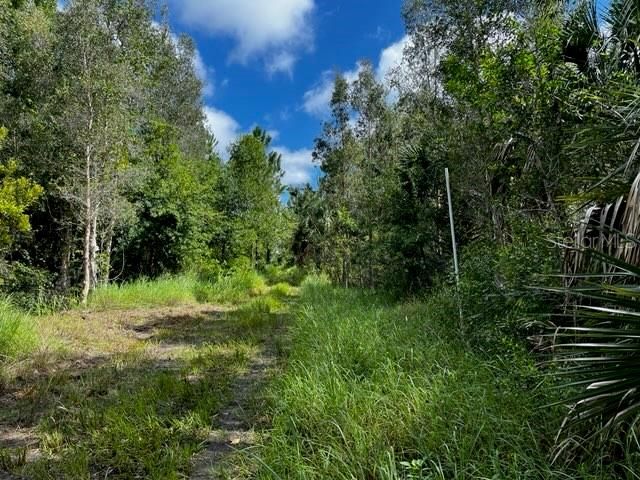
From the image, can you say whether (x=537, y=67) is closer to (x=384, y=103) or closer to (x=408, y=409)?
(x=408, y=409)

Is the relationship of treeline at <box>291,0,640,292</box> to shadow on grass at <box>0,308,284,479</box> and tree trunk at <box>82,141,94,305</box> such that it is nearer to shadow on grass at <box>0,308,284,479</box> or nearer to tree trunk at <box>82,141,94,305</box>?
shadow on grass at <box>0,308,284,479</box>

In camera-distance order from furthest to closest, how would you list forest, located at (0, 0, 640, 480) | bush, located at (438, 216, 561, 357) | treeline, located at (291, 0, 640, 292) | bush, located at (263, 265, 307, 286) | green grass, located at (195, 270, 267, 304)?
bush, located at (263, 265, 307, 286) → green grass, located at (195, 270, 267, 304) → treeline, located at (291, 0, 640, 292) → bush, located at (438, 216, 561, 357) → forest, located at (0, 0, 640, 480)

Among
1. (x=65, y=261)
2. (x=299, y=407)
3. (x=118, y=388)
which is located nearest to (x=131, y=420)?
(x=118, y=388)

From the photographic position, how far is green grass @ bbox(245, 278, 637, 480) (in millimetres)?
2051

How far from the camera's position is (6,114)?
30.0 ft

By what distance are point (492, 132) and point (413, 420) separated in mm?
4843

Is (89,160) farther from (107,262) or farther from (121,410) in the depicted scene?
(121,410)

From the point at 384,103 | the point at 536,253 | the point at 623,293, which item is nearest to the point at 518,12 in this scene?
the point at 536,253

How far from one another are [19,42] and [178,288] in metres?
6.78

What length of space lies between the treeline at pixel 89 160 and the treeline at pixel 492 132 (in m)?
5.60

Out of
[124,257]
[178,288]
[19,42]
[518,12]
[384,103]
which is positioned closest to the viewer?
[518,12]

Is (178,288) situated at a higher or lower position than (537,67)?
lower

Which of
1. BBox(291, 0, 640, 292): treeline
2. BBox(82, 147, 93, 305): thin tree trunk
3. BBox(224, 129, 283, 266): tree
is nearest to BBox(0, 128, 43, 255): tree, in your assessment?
BBox(82, 147, 93, 305): thin tree trunk

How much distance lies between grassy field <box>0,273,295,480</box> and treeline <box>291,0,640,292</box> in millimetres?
3088
